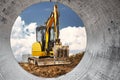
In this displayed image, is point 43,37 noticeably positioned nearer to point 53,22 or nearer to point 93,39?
point 53,22

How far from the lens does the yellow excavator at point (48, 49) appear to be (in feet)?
46.4

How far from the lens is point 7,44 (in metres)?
6.66

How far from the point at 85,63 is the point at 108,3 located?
2.18 m

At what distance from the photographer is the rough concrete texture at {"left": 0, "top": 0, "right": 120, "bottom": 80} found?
203 inches

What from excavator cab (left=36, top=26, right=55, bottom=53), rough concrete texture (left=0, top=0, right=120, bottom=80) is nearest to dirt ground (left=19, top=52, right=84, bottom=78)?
excavator cab (left=36, top=26, right=55, bottom=53)

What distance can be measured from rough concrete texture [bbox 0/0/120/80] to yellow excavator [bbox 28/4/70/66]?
6.72 meters

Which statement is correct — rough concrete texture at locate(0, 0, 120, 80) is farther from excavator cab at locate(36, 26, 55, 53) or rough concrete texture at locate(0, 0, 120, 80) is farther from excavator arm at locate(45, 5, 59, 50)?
excavator cab at locate(36, 26, 55, 53)

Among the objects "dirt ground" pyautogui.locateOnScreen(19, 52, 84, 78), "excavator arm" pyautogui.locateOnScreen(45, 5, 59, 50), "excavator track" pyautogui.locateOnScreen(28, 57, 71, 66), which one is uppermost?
"excavator arm" pyautogui.locateOnScreen(45, 5, 59, 50)

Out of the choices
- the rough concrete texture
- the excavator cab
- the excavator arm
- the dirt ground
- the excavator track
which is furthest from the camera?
the excavator cab

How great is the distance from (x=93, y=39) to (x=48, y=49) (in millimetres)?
8866

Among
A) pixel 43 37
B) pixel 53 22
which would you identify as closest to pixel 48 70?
pixel 43 37

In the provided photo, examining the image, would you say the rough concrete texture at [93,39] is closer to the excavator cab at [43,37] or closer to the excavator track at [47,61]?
the excavator track at [47,61]

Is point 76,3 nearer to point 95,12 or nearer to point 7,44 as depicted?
point 95,12

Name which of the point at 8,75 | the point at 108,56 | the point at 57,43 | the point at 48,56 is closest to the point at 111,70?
the point at 108,56
